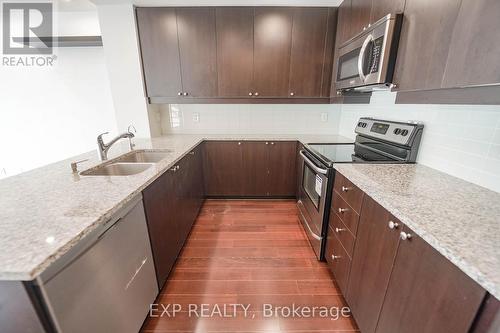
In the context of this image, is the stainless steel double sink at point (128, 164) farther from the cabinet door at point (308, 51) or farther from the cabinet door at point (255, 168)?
the cabinet door at point (308, 51)

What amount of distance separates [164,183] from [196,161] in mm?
943

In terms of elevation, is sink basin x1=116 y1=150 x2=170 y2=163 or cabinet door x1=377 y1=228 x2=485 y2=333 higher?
sink basin x1=116 y1=150 x2=170 y2=163

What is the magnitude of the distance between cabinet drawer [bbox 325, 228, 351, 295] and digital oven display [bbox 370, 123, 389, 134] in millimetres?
927

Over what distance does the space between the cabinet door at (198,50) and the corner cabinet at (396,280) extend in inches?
75.5

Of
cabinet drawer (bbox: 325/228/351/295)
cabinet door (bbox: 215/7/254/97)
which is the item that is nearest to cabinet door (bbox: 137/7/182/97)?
cabinet door (bbox: 215/7/254/97)

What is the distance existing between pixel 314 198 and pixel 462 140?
1044 millimetres

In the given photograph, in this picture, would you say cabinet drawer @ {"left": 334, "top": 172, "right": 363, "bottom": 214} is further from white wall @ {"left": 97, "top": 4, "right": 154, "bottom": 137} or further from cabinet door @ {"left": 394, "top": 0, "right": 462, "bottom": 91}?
white wall @ {"left": 97, "top": 4, "right": 154, "bottom": 137}

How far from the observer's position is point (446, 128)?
126 cm

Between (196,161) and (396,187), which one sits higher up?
(396,187)

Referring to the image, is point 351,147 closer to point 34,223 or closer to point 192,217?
point 192,217

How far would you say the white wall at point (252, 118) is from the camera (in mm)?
2867

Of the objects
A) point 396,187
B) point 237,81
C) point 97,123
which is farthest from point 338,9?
point 97,123

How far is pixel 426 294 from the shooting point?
2.33 ft

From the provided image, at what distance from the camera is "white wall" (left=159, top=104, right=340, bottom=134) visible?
2.87 m
